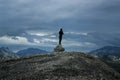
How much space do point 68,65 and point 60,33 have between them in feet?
71.6

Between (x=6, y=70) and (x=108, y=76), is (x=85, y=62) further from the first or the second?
(x=6, y=70)

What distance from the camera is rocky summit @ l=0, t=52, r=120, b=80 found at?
48188mm

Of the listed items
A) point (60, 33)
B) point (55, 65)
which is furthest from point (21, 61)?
point (60, 33)

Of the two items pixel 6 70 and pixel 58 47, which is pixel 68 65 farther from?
pixel 58 47

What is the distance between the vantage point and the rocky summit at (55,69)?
4819cm

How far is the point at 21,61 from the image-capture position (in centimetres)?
6225

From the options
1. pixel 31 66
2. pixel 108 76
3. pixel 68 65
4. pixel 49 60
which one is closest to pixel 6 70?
pixel 31 66

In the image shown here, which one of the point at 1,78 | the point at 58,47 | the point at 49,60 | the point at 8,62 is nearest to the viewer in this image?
the point at 1,78

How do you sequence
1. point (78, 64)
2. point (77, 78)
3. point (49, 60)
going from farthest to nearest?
point (49, 60) → point (78, 64) → point (77, 78)

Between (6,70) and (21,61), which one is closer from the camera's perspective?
(6,70)

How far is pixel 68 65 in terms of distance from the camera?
177 feet

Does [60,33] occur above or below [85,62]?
above

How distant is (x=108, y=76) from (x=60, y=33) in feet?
82.7

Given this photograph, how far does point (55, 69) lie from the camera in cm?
5112
